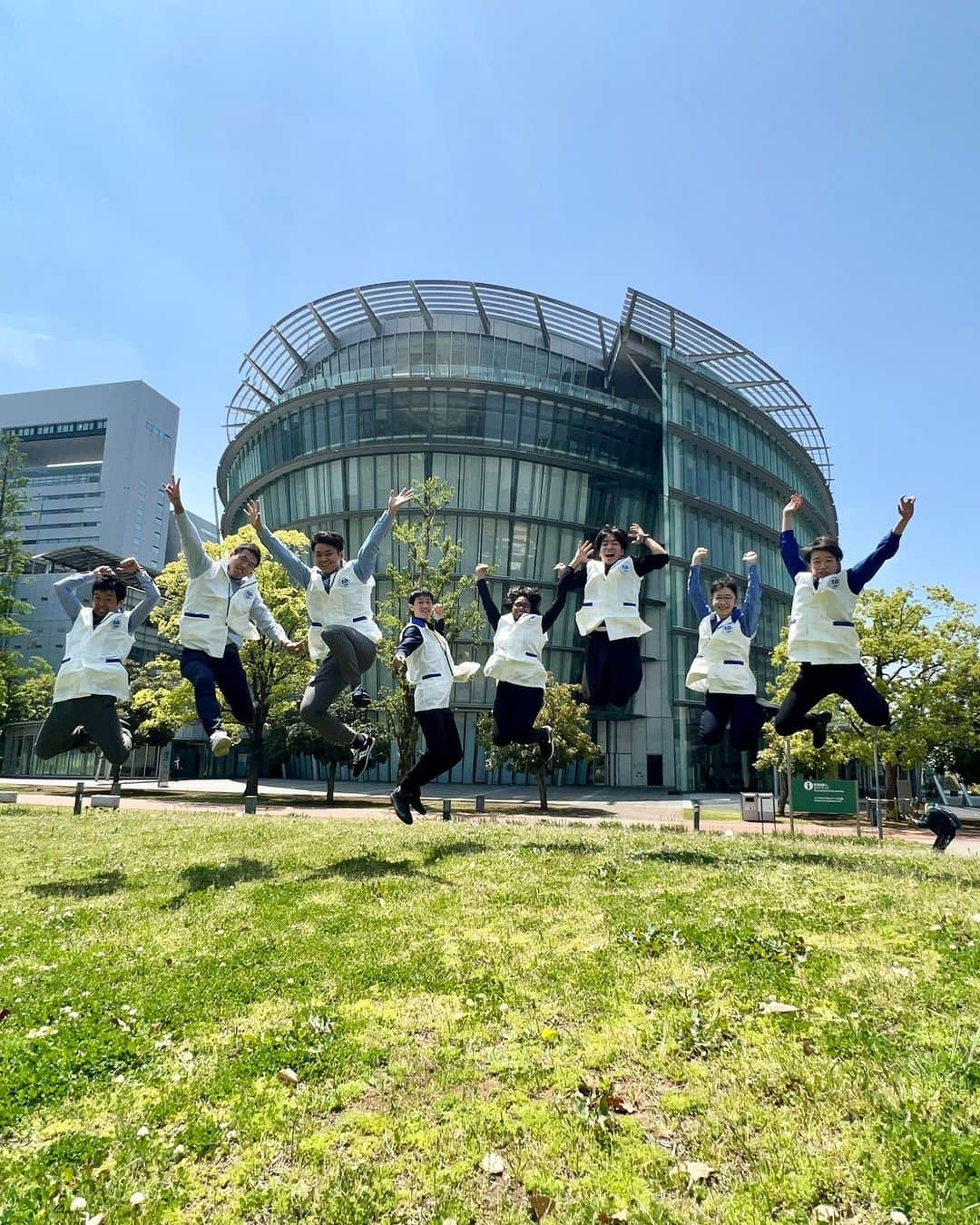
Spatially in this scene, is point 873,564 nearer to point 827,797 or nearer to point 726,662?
point 726,662

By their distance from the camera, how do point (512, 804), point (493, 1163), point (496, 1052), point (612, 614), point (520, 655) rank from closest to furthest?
point (493, 1163) → point (496, 1052) → point (612, 614) → point (520, 655) → point (512, 804)

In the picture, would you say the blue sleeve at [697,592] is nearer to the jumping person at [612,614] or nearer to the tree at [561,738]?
the jumping person at [612,614]

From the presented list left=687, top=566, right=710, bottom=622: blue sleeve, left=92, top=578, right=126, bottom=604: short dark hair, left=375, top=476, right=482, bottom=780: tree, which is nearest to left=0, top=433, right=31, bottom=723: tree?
left=375, top=476, right=482, bottom=780: tree

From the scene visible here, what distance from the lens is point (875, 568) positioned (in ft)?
26.1

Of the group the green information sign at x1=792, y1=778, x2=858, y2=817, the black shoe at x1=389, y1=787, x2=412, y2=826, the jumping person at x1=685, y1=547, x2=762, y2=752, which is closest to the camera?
the jumping person at x1=685, y1=547, x2=762, y2=752

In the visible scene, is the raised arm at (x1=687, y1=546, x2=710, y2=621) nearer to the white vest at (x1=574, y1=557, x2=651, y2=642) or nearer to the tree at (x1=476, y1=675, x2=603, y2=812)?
the white vest at (x1=574, y1=557, x2=651, y2=642)

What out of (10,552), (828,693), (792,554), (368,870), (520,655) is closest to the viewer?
(368,870)

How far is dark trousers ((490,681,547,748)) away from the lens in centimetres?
930

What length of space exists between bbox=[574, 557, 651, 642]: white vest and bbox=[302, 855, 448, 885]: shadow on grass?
357cm

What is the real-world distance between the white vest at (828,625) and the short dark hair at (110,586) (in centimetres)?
828

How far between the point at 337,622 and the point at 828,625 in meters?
5.73

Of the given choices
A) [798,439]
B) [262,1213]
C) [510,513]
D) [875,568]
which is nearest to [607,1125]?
[262,1213]

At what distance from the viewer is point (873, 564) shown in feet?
26.0

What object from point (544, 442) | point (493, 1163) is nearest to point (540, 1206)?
point (493, 1163)
